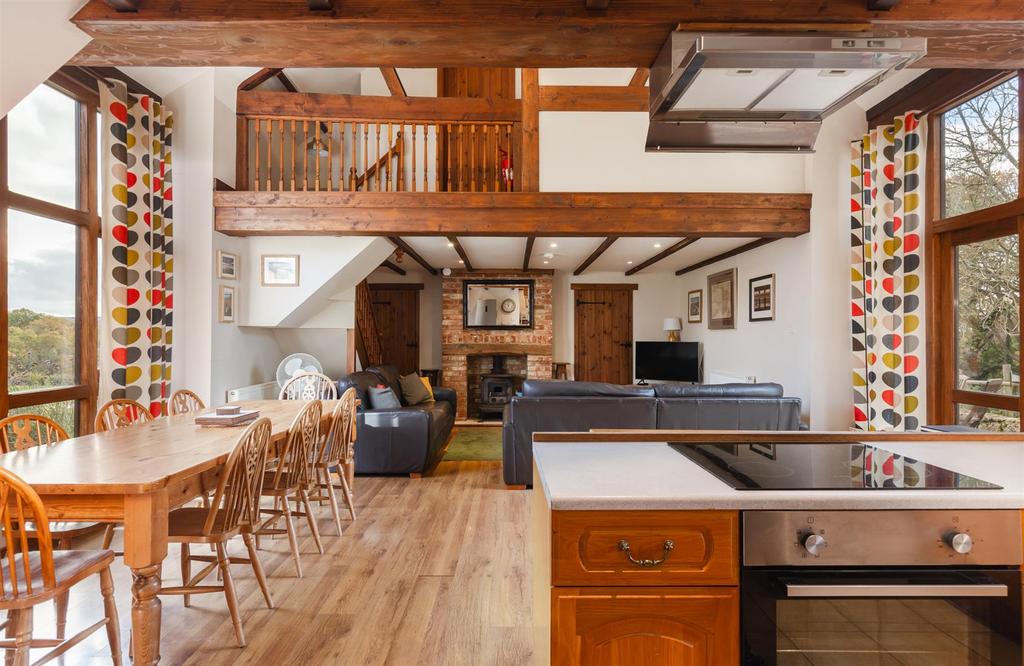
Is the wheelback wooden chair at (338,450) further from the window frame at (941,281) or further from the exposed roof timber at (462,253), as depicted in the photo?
the window frame at (941,281)

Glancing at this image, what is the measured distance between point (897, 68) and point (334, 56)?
1913 millimetres

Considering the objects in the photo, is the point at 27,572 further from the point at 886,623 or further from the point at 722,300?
the point at 722,300

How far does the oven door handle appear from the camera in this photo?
1207mm

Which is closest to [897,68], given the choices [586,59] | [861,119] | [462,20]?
[586,59]

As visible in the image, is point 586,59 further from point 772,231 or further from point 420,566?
point 772,231

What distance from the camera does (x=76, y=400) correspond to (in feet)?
12.2

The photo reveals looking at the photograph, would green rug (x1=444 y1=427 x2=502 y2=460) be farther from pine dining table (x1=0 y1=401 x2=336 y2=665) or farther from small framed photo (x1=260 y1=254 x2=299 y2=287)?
pine dining table (x1=0 y1=401 x2=336 y2=665)

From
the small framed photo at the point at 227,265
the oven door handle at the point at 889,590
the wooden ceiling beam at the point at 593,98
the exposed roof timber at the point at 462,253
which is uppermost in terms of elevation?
the wooden ceiling beam at the point at 593,98

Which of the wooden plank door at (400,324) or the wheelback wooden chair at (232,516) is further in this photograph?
the wooden plank door at (400,324)

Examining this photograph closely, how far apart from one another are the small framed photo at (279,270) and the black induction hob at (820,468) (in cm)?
454

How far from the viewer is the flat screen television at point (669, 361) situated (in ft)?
25.0

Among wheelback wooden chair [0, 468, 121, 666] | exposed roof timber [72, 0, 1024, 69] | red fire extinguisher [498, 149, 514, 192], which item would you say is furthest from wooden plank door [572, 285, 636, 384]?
wheelback wooden chair [0, 468, 121, 666]

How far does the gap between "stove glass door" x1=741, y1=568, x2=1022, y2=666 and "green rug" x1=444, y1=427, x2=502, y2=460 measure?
4432 mm

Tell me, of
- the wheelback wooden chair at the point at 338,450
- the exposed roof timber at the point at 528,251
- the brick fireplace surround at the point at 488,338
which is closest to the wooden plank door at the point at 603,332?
the brick fireplace surround at the point at 488,338
